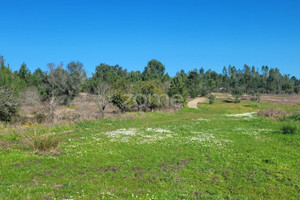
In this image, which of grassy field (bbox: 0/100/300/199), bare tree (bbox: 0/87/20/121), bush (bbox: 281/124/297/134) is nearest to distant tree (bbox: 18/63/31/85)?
bare tree (bbox: 0/87/20/121)

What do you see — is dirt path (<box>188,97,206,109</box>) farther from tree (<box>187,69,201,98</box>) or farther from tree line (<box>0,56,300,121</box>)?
tree (<box>187,69,201,98</box>)

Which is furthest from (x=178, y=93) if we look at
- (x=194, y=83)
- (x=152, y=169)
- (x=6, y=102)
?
(x=194, y=83)

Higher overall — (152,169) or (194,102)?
(194,102)

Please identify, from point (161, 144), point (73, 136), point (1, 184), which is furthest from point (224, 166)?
point (73, 136)

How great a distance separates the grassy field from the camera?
1003 cm

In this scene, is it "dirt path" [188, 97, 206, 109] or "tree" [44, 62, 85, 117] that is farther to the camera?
"dirt path" [188, 97, 206, 109]

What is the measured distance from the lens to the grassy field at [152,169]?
32.9ft

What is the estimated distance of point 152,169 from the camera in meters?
13.7

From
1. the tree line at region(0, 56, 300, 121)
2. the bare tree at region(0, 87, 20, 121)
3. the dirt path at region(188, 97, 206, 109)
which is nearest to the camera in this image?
the bare tree at region(0, 87, 20, 121)

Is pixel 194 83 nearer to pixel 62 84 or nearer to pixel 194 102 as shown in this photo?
pixel 194 102

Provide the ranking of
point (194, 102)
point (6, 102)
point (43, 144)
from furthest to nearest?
1. point (194, 102)
2. point (6, 102)
3. point (43, 144)

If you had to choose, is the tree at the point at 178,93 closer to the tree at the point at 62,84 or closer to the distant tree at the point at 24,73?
the tree at the point at 62,84

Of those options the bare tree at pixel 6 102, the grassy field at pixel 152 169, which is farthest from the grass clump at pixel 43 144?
the bare tree at pixel 6 102

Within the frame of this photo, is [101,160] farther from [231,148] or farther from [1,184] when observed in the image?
[231,148]
